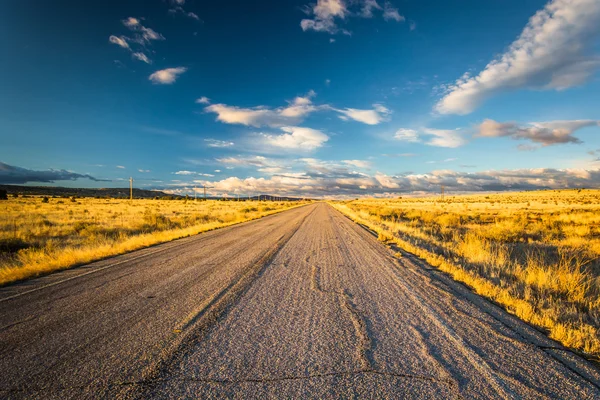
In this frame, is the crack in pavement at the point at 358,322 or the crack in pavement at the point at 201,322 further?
the crack in pavement at the point at 358,322

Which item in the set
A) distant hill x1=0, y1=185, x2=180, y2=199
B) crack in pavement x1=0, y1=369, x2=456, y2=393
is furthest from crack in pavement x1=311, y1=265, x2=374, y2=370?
distant hill x1=0, y1=185, x2=180, y2=199

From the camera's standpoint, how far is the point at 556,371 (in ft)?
9.66

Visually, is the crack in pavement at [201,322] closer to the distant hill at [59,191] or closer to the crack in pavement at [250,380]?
the crack in pavement at [250,380]

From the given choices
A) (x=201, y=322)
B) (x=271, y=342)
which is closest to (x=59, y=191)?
(x=201, y=322)

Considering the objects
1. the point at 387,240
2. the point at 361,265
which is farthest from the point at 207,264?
the point at 387,240

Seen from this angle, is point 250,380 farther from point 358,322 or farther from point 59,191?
point 59,191

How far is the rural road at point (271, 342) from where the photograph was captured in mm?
2688

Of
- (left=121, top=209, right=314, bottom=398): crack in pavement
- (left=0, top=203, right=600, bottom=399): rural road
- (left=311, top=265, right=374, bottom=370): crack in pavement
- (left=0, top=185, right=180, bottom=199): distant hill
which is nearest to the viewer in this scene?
(left=0, top=203, right=600, bottom=399): rural road

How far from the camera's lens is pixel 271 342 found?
354cm

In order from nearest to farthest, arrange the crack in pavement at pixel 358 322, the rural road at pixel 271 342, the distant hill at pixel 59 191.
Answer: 1. the rural road at pixel 271 342
2. the crack in pavement at pixel 358 322
3. the distant hill at pixel 59 191

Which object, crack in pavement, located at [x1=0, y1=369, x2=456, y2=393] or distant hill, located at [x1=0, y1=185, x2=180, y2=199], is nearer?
crack in pavement, located at [x1=0, y1=369, x2=456, y2=393]

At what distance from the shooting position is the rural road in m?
2.69

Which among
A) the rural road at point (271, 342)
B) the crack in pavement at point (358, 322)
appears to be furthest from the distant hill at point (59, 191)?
the crack in pavement at point (358, 322)

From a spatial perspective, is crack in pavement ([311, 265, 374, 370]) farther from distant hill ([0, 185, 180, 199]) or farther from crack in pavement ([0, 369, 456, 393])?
distant hill ([0, 185, 180, 199])
